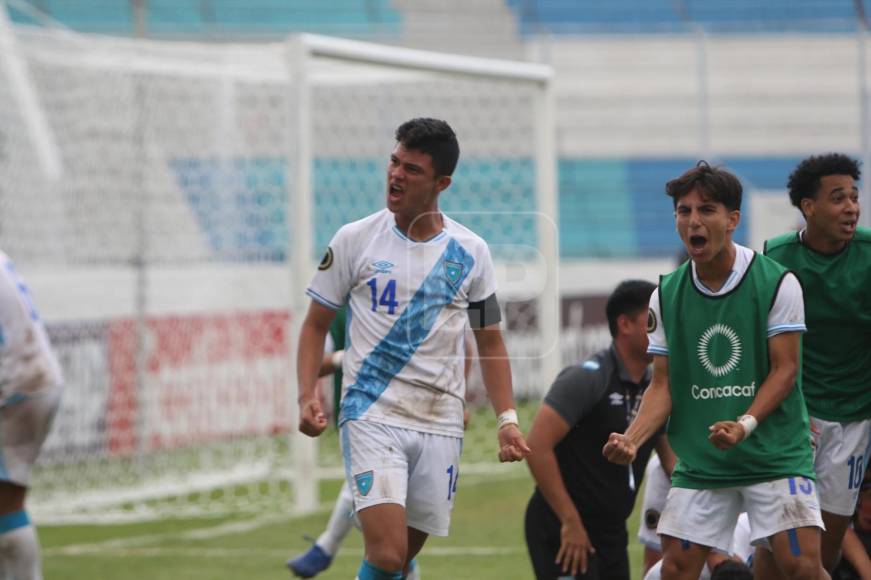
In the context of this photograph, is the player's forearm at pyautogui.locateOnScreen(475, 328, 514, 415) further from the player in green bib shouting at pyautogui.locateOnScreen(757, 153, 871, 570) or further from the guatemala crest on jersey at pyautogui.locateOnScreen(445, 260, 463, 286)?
the player in green bib shouting at pyautogui.locateOnScreen(757, 153, 871, 570)

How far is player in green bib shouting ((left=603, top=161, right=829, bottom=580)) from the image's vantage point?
538cm

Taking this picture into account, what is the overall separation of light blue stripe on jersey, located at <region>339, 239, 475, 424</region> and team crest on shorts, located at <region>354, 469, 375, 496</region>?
26 centimetres

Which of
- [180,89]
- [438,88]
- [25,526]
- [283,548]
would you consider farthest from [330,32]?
[25,526]

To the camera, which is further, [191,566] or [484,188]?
[484,188]

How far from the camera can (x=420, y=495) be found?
19.5 feet

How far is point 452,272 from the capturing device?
6.04 metres

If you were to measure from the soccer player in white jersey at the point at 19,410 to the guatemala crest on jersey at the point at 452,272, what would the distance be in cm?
197

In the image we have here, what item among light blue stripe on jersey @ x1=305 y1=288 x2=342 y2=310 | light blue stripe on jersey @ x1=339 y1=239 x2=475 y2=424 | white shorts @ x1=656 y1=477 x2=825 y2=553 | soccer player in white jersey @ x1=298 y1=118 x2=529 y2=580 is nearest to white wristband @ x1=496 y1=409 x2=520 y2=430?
soccer player in white jersey @ x1=298 y1=118 x2=529 y2=580

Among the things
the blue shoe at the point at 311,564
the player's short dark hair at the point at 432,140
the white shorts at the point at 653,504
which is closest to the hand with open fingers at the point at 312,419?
the player's short dark hair at the point at 432,140

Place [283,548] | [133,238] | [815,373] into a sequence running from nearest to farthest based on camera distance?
1. [815,373]
2. [283,548]
3. [133,238]

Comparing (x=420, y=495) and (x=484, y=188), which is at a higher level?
(x=484, y=188)

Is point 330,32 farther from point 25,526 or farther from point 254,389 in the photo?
point 25,526

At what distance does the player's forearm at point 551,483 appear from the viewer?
620 cm

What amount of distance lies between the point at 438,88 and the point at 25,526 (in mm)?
9452
